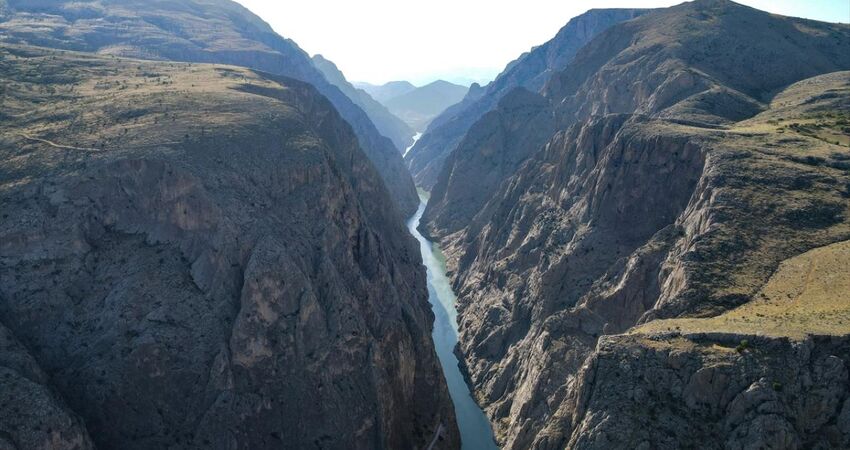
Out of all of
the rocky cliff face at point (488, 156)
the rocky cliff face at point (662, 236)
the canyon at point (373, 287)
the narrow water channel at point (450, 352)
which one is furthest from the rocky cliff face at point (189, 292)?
the rocky cliff face at point (488, 156)

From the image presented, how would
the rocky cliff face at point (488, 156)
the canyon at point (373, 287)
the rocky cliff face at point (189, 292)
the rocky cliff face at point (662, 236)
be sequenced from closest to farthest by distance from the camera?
the rocky cliff face at point (662, 236) → the canyon at point (373, 287) → the rocky cliff face at point (189, 292) → the rocky cliff face at point (488, 156)

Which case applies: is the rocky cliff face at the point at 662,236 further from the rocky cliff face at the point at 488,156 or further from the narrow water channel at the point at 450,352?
the rocky cliff face at the point at 488,156

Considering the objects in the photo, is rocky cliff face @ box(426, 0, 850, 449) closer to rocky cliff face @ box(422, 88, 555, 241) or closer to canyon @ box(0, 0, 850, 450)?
canyon @ box(0, 0, 850, 450)

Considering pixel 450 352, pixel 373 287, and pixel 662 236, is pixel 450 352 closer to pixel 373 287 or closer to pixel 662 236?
pixel 373 287

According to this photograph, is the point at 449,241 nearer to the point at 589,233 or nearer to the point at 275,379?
the point at 589,233

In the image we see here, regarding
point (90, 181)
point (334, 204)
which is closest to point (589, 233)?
point (334, 204)

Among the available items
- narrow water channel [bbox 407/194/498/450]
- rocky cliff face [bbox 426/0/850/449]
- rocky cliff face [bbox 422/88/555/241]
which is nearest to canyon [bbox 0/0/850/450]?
rocky cliff face [bbox 426/0/850/449]
